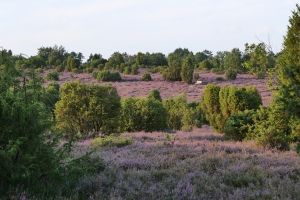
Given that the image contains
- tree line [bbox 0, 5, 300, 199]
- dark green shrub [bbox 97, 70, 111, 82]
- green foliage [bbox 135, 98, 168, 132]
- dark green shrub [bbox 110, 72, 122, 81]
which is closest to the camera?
tree line [bbox 0, 5, 300, 199]

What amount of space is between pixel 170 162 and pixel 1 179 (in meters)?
4.19

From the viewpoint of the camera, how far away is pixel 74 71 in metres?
60.2

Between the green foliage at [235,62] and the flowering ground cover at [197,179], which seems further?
the green foliage at [235,62]

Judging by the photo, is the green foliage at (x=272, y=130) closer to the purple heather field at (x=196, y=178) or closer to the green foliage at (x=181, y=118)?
the purple heather field at (x=196, y=178)

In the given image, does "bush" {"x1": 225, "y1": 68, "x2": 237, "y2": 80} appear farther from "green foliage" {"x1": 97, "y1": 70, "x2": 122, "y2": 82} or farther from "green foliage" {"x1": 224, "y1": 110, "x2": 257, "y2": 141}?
"green foliage" {"x1": 224, "y1": 110, "x2": 257, "y2": 141}

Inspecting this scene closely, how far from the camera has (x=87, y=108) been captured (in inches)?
625

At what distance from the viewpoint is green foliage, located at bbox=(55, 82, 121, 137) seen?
15719 millimetres

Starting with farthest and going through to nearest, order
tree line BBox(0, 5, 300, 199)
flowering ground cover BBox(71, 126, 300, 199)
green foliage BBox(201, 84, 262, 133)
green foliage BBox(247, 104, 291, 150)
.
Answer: green foliage BBox(201, 84, 262, 133)
green foliage BBox(247, 104, 291, 150)
flowering ground cover BBox(71, 126, 300, 199)
tree line BBox(0, 5, 300, 199)

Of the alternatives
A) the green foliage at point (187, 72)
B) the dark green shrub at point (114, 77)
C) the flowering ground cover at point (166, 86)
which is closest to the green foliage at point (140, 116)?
the flowering ground cover at point (166, 86)

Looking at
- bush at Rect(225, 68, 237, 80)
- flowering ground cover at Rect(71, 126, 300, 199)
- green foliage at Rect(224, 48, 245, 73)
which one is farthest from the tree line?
green foliage at Rect(224, 48, 245, 73)

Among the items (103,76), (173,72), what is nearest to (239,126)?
(103,76)

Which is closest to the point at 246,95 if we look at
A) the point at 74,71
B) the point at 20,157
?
the point at 20,157

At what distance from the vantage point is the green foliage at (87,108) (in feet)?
51.6

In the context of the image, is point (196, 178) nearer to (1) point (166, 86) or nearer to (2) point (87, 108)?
(2) point (87, 108)
